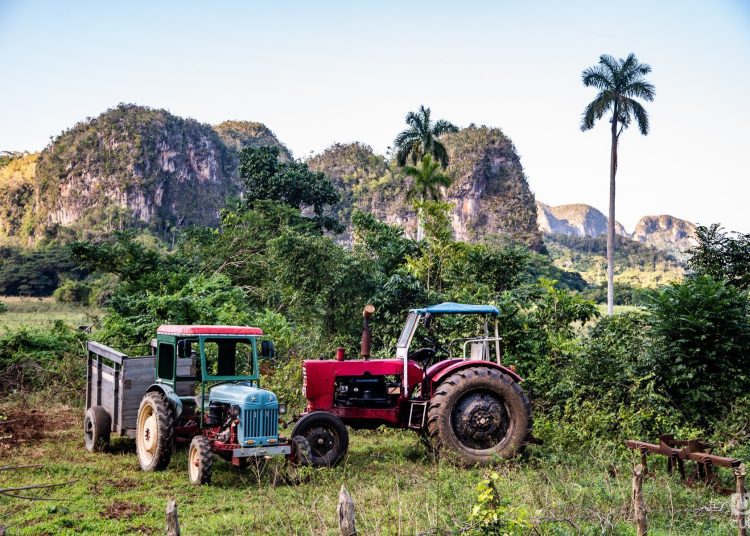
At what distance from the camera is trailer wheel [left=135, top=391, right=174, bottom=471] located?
776cm

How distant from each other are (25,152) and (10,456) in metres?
95.7

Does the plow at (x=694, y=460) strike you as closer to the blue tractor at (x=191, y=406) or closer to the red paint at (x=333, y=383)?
the red paint at (x=333, y=383)

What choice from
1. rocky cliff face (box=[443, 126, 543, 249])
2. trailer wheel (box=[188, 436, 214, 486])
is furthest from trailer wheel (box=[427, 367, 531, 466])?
rocky cliff face (box=[443, 126, 543, 249])

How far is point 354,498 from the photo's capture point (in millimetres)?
6715

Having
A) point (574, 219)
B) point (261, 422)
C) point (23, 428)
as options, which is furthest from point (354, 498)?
point (574, 219)

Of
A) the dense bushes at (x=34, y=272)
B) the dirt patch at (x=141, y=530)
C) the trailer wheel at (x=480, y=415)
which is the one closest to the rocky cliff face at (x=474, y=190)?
the dense bushes at (x=34, y=272)

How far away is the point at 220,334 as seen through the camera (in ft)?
27.3

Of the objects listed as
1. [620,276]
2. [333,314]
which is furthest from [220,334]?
[620,276]

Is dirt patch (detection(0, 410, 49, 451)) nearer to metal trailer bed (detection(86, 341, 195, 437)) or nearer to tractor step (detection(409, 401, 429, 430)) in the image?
metal trailer bed (detection(86, 341, 195, 437))

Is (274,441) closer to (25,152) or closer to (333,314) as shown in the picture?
(333,314)

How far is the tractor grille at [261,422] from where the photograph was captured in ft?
24.7

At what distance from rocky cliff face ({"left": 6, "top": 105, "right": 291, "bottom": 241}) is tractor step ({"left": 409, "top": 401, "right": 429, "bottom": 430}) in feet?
236

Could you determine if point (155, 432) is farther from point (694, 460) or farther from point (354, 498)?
point (694, 460)

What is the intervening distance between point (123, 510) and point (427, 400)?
420 cm
